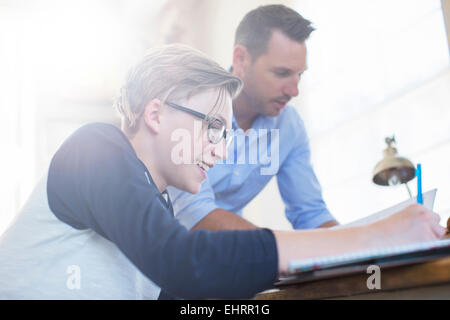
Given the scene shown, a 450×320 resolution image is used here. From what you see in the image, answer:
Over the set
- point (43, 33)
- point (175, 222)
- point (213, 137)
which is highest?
point (43, 33)

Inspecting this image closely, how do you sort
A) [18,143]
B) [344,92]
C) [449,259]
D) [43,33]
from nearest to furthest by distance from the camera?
[449,259] → [344,92] → [18,143] → [43,33]

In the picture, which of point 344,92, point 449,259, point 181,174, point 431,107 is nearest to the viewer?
point 449,259

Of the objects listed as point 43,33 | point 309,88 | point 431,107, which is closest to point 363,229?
point 431,107

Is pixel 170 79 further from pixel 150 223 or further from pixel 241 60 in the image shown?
pixel 241 60

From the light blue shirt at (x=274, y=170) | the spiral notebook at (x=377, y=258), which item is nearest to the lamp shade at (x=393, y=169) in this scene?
the light blue shirt at (x=274, y=170)

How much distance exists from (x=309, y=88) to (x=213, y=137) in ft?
4.23

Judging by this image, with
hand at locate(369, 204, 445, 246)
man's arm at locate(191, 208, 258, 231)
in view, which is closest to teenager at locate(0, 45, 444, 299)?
hand at locate(369, 204, 445, 246)

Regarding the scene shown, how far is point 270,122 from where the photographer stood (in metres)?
1.64

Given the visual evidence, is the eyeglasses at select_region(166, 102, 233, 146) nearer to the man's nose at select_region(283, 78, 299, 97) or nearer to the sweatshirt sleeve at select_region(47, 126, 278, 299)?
the sweatshirt sleeve at select_region(47, 126, 278, 299)

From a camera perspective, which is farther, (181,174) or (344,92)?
(344,92)

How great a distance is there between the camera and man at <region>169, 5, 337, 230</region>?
1560 millimetres

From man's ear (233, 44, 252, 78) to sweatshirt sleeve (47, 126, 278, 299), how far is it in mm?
1006

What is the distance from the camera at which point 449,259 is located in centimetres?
45
